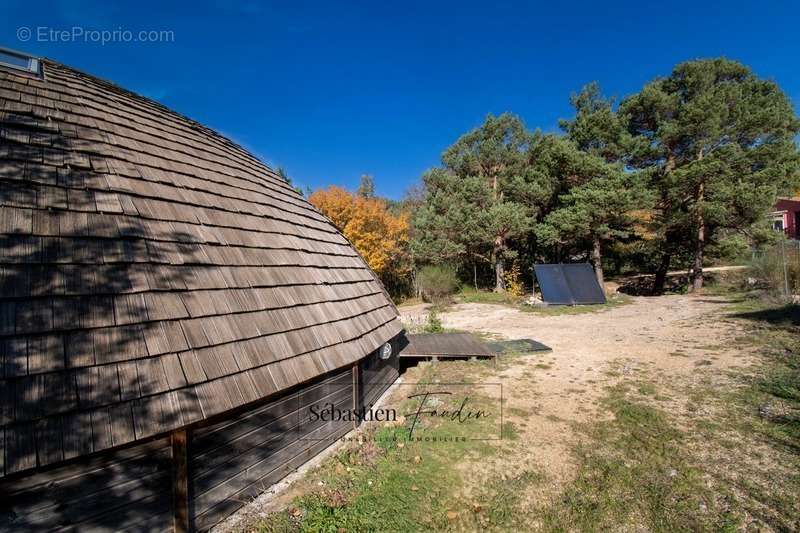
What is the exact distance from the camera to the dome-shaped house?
6.08ft

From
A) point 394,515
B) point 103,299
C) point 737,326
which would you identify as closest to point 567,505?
point 394,515

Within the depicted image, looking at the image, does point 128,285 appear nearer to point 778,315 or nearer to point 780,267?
point 778,315

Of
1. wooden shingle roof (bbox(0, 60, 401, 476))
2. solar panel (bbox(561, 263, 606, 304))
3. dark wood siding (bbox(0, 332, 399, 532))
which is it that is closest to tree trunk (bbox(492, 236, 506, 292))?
solar panel (bbox(561, 263, 606, 304))

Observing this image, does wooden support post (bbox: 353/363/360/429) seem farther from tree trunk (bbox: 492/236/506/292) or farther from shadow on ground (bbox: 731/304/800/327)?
tree trunk (bbox: 492/236/506/292)

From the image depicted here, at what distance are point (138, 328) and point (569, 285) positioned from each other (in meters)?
15.5

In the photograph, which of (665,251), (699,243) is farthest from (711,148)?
(665,251)

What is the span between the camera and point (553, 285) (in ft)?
48.3

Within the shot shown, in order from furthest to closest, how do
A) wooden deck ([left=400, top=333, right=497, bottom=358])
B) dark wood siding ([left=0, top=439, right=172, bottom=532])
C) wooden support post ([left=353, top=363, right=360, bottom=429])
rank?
wooden deck ([left=400, top=333, right=497, bottom=358]) → wooden support post ([left=353, top=363, right=360, bottom=429]) → dark wood siding ([left=0, top=439, right=172, bottom=532])

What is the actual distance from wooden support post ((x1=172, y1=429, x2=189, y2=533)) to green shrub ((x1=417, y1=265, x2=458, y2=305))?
50.7 ft

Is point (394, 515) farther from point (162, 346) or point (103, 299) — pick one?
point (103, 299)

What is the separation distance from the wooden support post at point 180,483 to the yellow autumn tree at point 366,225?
16471 millimetres

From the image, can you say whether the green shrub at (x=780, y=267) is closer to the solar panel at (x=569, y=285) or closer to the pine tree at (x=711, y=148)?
the pine tree at (x=711, y=148)

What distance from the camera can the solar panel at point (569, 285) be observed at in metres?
14.0
